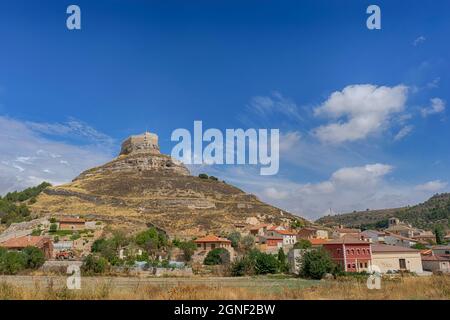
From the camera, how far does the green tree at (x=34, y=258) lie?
35.1m

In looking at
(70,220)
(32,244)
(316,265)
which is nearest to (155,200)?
(70,220)

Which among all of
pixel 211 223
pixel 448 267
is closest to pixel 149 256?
pixel 211 223

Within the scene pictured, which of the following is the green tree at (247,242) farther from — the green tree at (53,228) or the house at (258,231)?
the green tree at (53,228)

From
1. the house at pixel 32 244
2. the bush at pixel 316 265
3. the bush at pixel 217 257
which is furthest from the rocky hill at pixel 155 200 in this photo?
the bush at pixel 316 265

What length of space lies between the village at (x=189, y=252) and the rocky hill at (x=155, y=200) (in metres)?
6.83

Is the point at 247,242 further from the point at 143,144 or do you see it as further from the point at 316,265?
the point at 143,144

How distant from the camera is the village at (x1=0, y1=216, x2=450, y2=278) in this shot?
35688 mm

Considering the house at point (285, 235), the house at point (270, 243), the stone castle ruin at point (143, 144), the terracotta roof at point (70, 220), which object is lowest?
the house at point (270, 243)

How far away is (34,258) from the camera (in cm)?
3534

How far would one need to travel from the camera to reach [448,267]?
47.4 metres
